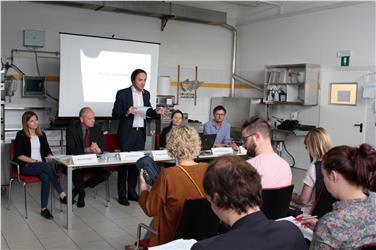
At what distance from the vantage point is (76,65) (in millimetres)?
6961

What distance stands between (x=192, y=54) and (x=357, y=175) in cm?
753

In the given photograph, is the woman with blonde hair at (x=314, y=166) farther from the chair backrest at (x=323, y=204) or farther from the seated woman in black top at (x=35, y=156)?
the seated woman in black top at (x=35, y=156)

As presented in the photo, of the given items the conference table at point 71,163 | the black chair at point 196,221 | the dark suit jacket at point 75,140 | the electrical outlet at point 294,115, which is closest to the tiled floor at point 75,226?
the conference table at point 71,163

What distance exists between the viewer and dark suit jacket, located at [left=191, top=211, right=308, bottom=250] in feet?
4.52

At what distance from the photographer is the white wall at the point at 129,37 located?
7109 mm

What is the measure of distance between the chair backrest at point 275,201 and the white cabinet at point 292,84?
16.8ft

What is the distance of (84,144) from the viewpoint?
16.6 feet

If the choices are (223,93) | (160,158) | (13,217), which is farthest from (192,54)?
(13,217)

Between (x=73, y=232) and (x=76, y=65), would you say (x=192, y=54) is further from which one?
(x=73, y=232)

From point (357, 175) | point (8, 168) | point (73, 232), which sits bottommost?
point (73, 232)

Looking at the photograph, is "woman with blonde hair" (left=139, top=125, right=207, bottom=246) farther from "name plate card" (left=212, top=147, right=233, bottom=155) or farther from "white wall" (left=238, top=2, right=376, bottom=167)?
"white wall" (left=238, top=2, right=376, bottom=167)

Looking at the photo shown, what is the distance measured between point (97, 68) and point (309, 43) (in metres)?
3.96

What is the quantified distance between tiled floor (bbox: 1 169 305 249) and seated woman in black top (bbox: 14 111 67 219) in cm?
25

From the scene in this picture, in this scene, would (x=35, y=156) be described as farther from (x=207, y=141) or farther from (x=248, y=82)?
(x=248, y=82)
